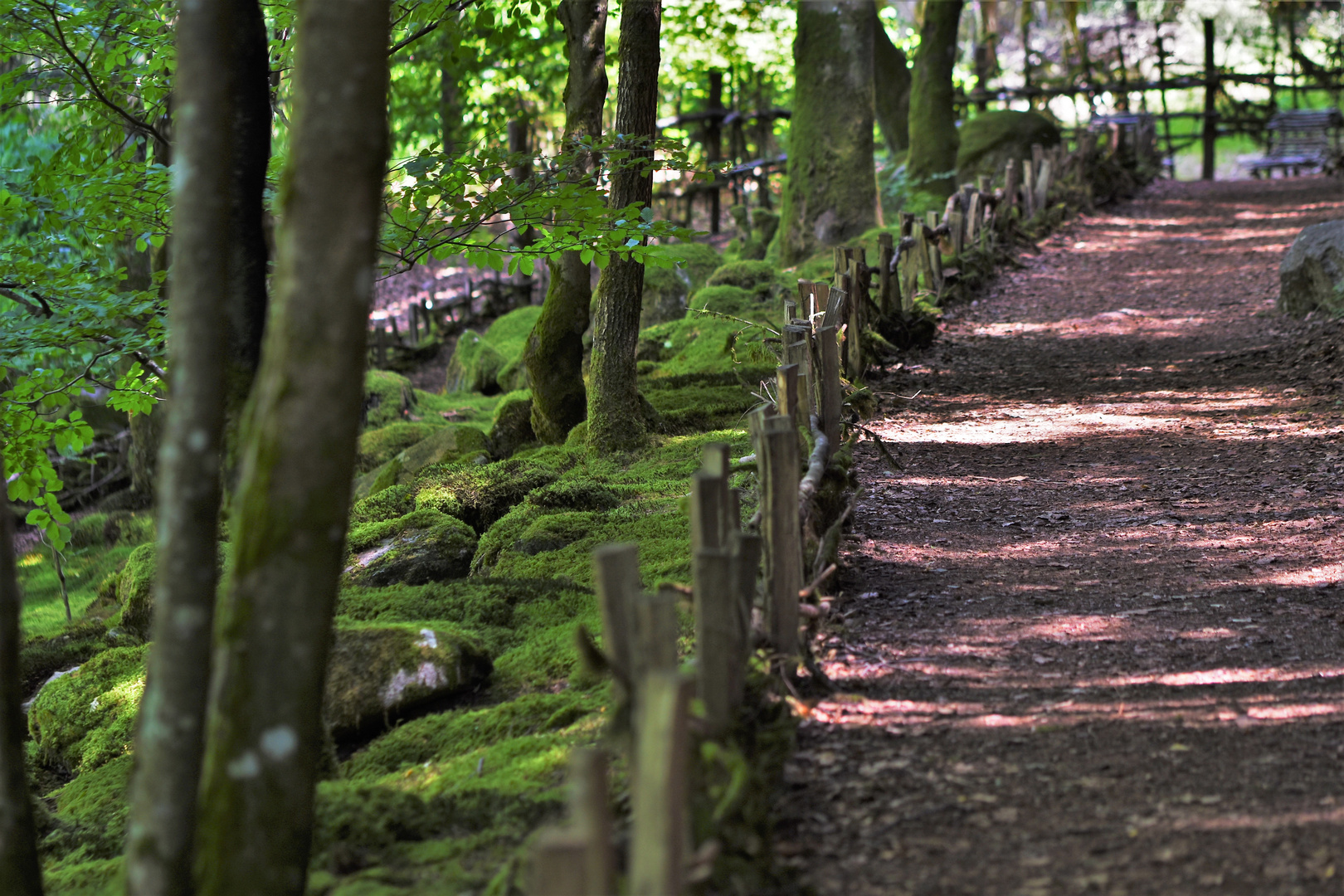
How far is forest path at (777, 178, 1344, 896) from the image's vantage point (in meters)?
2.94

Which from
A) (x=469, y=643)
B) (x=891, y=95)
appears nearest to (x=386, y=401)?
(x=469, y=643)

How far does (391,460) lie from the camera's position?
30.9 ft

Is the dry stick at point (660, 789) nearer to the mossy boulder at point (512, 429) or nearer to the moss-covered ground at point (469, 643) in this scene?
the moss-covered ground at point (469, 643)

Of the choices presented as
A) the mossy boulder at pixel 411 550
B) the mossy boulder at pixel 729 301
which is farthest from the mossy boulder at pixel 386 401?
the mossy boulder at pixel 411 550

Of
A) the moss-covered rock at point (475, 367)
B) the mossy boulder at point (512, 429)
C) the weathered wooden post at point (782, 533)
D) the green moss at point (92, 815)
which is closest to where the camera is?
the weathered wooden post at point (782, 533)

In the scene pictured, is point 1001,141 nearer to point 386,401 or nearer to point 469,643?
point 386,401

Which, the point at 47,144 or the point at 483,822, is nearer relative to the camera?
the point at 483,822

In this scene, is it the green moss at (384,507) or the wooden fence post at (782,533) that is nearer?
the wooden fence post at (782,533)

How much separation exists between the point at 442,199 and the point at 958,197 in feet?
27.6

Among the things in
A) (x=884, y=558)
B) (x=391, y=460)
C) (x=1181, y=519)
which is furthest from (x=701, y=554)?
(x=391, y=460)

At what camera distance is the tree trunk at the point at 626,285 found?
707 centimetres

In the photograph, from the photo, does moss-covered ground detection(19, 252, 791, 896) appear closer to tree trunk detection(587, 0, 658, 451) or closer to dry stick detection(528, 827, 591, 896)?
tree trunk detection(587, 0, 658, 451)

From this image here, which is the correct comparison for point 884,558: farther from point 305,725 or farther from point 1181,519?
point 305,725

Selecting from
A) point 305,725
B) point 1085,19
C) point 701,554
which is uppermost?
point 1085,19
